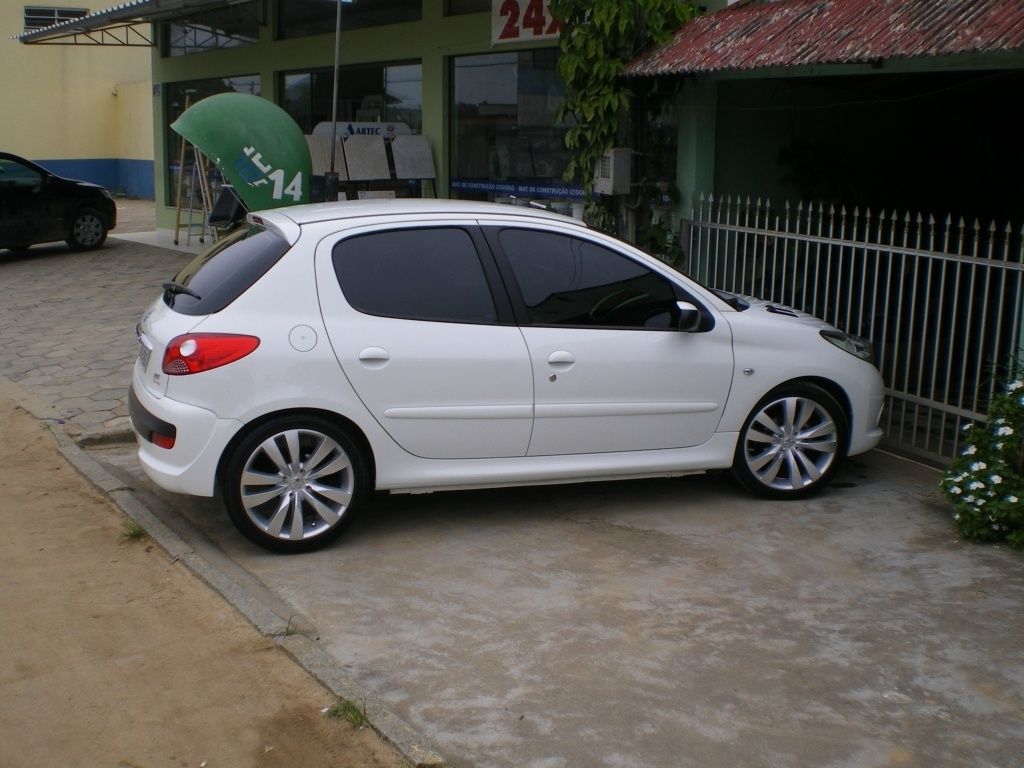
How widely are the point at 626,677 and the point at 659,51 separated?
18.3ft

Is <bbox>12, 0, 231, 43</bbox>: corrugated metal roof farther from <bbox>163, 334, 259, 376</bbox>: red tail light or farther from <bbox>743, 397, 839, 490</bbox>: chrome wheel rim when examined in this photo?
<bbox>743, 397, 839, 490</bbox>: chrome wheel rim

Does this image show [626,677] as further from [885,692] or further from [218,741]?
[218,741]

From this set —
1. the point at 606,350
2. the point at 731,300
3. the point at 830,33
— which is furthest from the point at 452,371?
the point at 830,33

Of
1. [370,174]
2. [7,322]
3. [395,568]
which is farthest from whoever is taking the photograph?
[370,174]

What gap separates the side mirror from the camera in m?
6.23

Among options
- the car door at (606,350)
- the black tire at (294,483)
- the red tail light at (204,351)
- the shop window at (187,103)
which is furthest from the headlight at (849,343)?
the shop window at (187,103)

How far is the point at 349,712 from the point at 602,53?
6.19 metres

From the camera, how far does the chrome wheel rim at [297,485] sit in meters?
5.63

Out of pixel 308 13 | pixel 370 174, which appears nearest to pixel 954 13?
pixel 370 174

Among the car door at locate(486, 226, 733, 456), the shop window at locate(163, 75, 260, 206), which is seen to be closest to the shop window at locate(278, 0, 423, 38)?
the shop window at locate(163, 75, 260, 206)

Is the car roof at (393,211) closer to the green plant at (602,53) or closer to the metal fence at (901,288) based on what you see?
the metal fence at (901,288)

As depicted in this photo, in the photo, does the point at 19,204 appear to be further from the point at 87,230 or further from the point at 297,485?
the point at 297,485

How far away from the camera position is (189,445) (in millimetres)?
5559

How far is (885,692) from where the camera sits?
4500 millimetres
